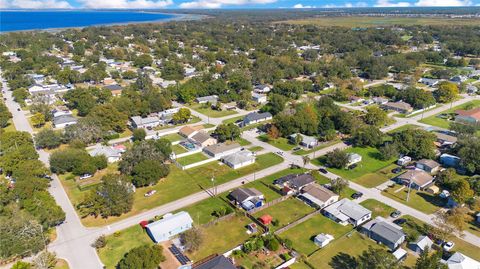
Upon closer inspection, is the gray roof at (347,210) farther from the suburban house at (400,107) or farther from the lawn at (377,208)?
the suburban house at (400,107)

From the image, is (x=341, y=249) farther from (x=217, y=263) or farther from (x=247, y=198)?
(x=217, y=263)

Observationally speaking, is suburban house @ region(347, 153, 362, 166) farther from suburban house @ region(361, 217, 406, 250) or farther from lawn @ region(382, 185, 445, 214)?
suburban house @ region(361, 217, 406, 250)

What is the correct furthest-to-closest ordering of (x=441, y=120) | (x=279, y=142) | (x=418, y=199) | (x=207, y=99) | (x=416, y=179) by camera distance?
(x=207, y=99)
(x=441, y=120)
(x=279, y=142)
(x=416, y=179)
(x=418, y=199)

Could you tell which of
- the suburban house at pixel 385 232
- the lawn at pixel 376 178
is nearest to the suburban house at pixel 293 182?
the lawn at pixel 376 178

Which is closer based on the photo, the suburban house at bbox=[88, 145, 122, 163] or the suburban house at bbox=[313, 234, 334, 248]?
the suburban house at bbox=[313, 234, 334, 248]

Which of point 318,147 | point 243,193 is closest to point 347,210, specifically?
point 243,193

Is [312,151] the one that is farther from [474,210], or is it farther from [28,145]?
[28,145]

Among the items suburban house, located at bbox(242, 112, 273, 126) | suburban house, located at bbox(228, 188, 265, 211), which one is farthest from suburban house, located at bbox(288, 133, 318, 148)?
suburban house, located at bbox(228, 188, 265, 211)
